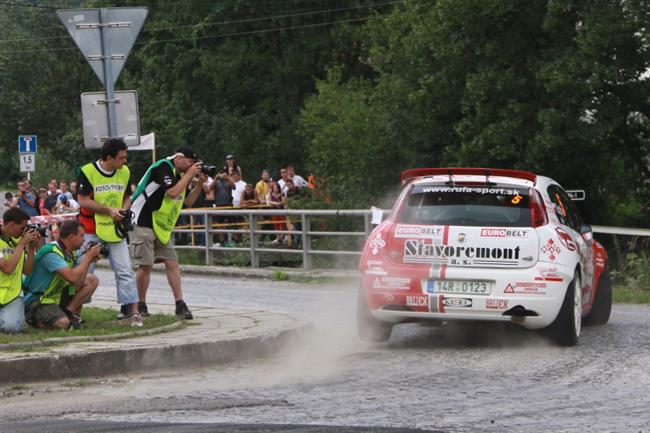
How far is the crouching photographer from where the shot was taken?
11.6m

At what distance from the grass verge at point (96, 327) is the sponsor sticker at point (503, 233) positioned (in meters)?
3.02

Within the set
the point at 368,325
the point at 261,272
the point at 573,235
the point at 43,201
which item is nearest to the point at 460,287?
the point at 368,325

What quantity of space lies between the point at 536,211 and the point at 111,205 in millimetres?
3809

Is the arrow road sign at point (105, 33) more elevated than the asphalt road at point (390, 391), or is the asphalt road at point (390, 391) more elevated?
the arrow road sign at point (105, 33)

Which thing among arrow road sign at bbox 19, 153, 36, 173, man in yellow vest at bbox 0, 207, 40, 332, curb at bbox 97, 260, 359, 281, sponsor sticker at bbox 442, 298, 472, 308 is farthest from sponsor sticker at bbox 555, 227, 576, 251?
arrow road sign at bbox 19, 153, 36, 173

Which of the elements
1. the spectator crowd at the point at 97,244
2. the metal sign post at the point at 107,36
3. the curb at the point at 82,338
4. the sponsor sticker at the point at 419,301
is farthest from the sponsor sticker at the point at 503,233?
the metal sign post at the point at 107,36

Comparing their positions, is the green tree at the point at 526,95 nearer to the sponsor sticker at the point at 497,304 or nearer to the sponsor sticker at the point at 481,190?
the sponsor sticker at the point at 481,190

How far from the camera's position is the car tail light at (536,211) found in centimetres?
1205

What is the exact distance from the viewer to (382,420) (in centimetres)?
805

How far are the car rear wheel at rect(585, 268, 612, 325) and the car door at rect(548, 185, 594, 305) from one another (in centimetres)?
56

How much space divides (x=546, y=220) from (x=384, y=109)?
3372cm

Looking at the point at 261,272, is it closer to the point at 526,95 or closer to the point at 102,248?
the point at 102,248

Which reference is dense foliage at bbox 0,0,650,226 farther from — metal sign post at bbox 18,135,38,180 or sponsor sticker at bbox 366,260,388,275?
sponsor sticker at bbox 366,260,388,275

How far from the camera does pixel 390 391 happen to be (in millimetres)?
9344
